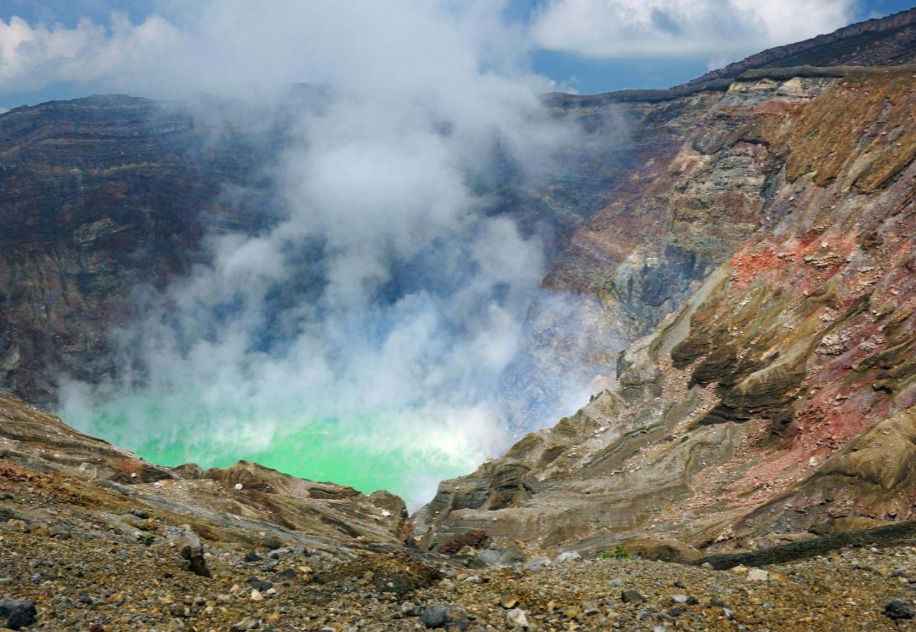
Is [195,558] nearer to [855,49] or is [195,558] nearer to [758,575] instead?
[758,575]

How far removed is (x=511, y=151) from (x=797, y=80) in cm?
4524

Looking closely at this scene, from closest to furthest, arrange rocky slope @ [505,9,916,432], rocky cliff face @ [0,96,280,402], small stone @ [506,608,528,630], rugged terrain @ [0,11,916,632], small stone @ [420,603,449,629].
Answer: small stone @ [420,603,449,629]
small stone @ [506,608,528,630]
rugged terrain @ [0,11,916,632]
rocky slope @ [505,9,916,432]
rocky cliff face @ [0,96,280,402]

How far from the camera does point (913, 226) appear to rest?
4625 cm

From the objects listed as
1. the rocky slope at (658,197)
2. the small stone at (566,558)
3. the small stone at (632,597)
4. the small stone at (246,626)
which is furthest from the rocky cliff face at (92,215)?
the small stone at (632,597)

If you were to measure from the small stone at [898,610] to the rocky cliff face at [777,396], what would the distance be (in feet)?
53.0

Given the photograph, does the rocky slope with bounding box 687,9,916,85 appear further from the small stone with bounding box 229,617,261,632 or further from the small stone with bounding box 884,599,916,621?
the small stone with bounding box 229,617,261,632

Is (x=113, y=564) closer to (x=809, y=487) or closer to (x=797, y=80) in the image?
(x=809, y=487)

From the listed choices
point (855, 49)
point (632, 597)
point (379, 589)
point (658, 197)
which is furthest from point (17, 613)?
point (855, 49)

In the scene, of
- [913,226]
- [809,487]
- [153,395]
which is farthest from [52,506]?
[153,395]

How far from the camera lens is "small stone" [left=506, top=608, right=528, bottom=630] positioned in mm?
13648

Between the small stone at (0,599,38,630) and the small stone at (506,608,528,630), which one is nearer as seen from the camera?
the small stone at (0,599,38,630)

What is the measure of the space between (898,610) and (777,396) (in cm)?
3452

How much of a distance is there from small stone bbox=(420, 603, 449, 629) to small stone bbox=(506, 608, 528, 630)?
1201mm

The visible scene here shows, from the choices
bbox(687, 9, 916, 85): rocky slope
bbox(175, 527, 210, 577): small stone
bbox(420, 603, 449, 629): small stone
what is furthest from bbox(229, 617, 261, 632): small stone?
bbox(687, 9, 916, 85): rocky slope
